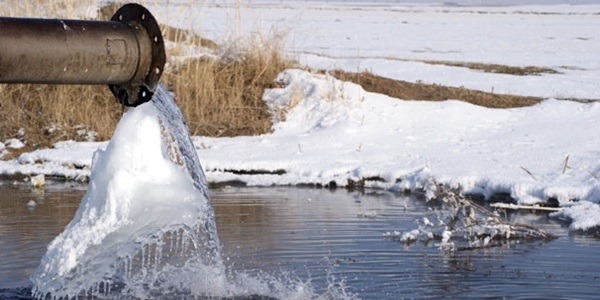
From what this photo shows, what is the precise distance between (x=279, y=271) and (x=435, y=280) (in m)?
1.10

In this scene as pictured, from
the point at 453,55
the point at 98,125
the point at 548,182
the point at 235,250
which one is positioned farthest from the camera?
the point at 453,55

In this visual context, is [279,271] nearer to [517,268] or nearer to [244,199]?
[517,268]

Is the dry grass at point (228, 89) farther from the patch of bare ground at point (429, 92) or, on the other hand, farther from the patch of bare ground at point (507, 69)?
the patch of bare ground at point (507, 69)

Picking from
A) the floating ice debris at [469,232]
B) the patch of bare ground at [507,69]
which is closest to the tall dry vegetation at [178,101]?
the patch of bare ground at [507,69]

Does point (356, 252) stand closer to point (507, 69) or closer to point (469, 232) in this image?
point (469, 232)

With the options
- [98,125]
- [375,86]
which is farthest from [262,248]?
[375,86]

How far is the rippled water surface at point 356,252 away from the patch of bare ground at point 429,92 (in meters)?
5.02

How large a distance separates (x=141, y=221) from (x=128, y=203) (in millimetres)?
133

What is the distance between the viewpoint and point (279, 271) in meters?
7.29

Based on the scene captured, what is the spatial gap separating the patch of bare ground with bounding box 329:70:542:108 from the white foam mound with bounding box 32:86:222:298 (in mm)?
9272

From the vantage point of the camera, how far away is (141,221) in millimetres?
6105

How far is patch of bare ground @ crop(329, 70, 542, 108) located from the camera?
1526 cm

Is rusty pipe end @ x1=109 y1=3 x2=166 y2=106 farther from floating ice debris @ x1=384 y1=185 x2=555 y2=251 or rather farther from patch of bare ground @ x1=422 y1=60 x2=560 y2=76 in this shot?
patch of bare ground @ x1=422 y1=60 x2=560 y2=76

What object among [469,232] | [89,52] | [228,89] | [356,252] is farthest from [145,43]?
[228,89]
